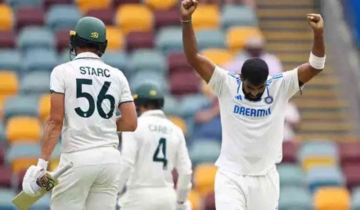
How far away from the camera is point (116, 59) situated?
1609 cm

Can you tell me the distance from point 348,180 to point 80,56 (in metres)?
7.25

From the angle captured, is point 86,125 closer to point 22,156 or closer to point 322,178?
point 22,156

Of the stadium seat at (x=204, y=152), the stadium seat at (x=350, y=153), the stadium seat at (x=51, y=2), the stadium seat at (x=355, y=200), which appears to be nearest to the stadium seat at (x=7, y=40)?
the stadium seat at (x=51, y=2)

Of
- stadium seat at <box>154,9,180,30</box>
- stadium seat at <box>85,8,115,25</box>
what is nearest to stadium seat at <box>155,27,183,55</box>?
stadium seat at <box>154,9,180,30</box>

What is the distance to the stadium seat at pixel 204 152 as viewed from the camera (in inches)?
568

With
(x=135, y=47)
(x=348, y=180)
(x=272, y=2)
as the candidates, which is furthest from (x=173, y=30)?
(x=348, y=180)

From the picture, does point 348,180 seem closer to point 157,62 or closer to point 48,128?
point 157,62

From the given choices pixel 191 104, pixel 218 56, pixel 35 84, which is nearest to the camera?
pixel 191 104

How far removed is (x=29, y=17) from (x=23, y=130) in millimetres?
2658

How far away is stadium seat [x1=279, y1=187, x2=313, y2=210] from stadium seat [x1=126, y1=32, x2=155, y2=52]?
11.8 ft

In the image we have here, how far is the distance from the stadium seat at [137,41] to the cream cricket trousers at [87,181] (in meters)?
7.99

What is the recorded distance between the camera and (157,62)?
16.2 metres

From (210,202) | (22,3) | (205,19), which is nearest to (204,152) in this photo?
(210,202)

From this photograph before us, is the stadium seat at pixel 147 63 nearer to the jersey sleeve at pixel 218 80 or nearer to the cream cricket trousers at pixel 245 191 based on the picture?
the jersey sleeve at pixel 218 80
